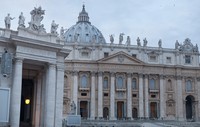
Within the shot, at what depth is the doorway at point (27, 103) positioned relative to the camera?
30.1m

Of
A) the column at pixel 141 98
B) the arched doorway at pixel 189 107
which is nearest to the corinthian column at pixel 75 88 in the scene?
the column at pixel 141 98

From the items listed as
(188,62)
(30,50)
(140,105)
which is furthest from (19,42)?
(188,62)

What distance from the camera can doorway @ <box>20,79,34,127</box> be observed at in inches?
1185

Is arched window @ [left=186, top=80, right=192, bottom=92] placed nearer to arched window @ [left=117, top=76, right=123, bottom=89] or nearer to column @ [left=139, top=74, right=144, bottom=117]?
column @ [left=139, top=74, right=144, bottom=117]

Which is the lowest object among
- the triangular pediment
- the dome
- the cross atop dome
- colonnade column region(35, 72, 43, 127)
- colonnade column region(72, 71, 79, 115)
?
colonnade column region(35, 72, 43, 127)

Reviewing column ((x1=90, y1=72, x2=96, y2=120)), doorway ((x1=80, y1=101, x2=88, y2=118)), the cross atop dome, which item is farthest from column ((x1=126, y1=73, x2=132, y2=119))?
the cross atop dome

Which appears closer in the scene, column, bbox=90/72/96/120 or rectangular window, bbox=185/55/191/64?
column, bbox=90/72/96/120

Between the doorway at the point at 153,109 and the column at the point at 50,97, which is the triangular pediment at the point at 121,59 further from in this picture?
the column at the point at 50,97

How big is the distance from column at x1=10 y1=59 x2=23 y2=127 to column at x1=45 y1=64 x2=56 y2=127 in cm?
266

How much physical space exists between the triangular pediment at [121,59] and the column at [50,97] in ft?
133

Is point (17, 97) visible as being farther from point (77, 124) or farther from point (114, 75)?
point (114, 75)

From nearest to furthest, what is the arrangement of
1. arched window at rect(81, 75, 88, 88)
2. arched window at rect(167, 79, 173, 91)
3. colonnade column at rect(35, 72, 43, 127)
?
colonnade column at rect(35, 72, 43, 127), arched window at rect(81, 75, 88, 88), arched window at rect(167, 79, 173, 91)

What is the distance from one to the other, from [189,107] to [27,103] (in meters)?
53.9

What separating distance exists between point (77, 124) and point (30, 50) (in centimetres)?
802
